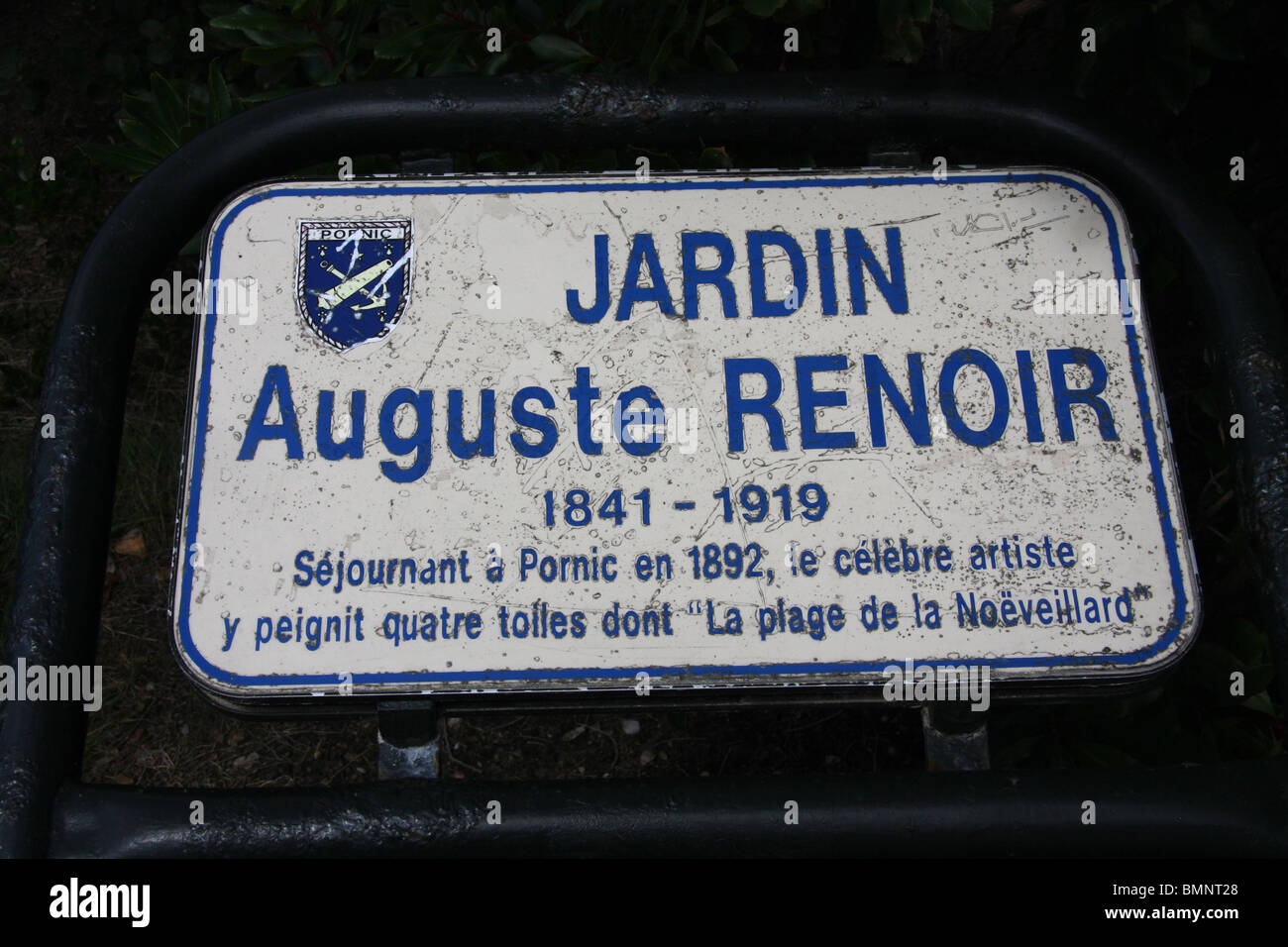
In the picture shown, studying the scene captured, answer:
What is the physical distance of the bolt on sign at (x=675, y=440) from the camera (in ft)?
5.42

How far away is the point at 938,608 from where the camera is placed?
1662mm

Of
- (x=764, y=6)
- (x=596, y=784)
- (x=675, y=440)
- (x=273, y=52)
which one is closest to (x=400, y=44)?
(x=273, y=52)

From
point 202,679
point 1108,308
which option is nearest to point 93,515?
point 202,679

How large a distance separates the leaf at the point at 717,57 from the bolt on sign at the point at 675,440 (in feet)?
0.99

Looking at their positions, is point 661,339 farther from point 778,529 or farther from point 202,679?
point 202,679

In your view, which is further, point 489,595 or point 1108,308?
point 1108,308

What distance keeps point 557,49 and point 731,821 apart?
1.51 metres

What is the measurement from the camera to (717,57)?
202 centimetres

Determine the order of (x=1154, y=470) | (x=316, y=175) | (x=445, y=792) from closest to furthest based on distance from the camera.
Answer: (x=445, y=792) < (x=1154, y=470) < (x=316, y=175)

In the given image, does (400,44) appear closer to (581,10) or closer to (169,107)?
(581,10)

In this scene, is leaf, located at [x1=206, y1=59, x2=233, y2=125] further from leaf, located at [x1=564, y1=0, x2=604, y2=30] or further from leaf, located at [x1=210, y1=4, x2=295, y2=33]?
leaf, located at [x1=564, y1=0, x2=604, y2=30]

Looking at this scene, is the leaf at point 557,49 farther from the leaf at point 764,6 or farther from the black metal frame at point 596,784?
the leaf at point 764,6

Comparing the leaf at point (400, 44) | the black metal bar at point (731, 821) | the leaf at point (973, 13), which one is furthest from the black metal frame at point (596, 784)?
the leaf at point (400, 44)

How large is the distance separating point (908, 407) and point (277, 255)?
1.17 m
